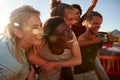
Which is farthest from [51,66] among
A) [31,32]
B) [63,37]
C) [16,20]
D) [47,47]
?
[16,20]

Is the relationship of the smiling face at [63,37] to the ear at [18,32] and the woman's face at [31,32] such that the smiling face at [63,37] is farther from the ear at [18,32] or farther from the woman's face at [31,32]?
the ear at [18,32]

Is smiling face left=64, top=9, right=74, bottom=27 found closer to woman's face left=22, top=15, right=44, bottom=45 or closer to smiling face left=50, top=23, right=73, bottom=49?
smiling face left=50, top=23, right=73, bottom=49

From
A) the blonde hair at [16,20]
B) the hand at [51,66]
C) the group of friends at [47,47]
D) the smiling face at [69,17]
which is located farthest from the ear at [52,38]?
the blonde hair at [16,20]

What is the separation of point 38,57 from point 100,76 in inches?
63.6

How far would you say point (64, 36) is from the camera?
12.5 feet

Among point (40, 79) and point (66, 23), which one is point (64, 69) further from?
point (66, 23)

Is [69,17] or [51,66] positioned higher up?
[69,17]

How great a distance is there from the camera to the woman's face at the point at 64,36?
3797 mm

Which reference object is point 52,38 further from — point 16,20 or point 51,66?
point 16,20

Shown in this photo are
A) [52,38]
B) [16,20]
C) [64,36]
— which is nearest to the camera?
[16,20]

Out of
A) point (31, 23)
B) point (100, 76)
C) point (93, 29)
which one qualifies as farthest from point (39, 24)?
point (100, 76)

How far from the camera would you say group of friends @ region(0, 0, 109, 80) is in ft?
10.6

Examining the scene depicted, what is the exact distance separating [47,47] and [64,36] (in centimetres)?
33

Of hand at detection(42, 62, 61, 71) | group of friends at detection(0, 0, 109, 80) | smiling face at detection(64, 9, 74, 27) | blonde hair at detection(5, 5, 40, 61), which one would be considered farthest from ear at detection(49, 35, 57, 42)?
blonde hair at detection(5, 5, 40, 61)
